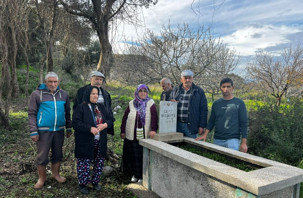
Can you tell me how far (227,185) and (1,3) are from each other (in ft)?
17.0

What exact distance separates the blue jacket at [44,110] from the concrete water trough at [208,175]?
130 centimetres

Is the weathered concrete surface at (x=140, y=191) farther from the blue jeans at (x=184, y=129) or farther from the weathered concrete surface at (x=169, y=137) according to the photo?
the blue jeans at (x=184, y=129)

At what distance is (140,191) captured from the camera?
350cm

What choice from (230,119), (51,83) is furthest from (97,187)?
(230,119)

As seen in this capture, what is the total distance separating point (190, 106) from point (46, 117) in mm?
2146

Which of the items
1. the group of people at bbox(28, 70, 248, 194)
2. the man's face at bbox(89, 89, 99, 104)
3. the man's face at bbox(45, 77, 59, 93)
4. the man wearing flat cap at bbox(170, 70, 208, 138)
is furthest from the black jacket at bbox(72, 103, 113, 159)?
the man wearing flat cap at bbox(170, 70, 208, 138)

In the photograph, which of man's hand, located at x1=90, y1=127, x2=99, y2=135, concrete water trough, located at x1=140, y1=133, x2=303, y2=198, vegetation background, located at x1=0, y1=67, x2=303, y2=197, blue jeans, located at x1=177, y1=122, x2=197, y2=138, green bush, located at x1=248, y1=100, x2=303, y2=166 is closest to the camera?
concrete water trough, located at x1=140, y1=133, x2=303, y2=198

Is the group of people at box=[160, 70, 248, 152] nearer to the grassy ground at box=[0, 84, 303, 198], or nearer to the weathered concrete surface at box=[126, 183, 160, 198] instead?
the weathered concrete surface at box=[126, 183, 160, 198]

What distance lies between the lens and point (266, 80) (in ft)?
39.1

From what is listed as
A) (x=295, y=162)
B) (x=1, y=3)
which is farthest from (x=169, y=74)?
(x=1, y=3)

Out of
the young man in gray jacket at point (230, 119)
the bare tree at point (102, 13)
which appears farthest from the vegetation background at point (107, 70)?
the young man in gray jacket at point (230, 119)

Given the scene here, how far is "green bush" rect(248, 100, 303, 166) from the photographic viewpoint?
4660 mm

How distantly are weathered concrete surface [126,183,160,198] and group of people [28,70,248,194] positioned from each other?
0.18 metres

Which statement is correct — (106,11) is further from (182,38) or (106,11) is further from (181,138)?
(181,138)
